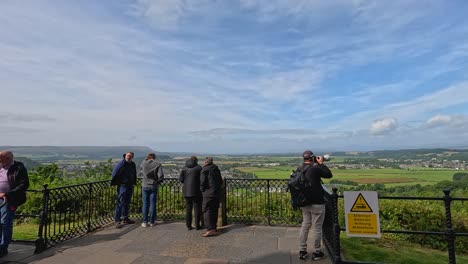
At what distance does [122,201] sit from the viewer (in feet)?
24.4

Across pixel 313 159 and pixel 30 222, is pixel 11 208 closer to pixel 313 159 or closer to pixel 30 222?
pixel 313 159

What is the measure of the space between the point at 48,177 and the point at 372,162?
122 feet

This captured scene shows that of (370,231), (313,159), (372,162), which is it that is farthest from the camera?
(372,162)

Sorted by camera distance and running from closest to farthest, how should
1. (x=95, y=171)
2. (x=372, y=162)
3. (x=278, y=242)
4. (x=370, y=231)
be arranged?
1. (x=370, y=231)
2. (x=278, y=242)
3. (x=95, y=171)
4. (x=372, y=162)

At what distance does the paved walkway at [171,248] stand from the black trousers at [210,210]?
1.03 ft

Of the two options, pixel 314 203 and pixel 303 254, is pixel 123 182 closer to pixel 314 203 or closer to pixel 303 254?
pixel 303 254

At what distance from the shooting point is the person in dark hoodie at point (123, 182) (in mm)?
7254

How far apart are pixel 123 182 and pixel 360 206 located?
5.71 meters

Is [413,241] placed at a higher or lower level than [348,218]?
lower

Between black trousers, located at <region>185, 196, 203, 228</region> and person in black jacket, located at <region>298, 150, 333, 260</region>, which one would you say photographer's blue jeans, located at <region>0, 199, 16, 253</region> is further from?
person in black jacket, located at <region>298, 150, 333, 260</region>

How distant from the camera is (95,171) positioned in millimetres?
12016

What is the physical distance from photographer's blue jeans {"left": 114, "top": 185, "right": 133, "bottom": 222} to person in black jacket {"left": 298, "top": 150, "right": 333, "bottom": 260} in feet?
15.6

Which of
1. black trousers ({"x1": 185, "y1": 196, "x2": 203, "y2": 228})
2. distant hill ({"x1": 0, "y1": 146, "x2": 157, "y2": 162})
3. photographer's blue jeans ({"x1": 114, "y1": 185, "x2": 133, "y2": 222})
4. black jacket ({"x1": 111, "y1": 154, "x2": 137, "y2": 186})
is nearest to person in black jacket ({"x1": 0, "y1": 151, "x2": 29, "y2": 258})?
black jacket ({"x1": 111, "y1": 154, "x2": 137, "y2": 186})

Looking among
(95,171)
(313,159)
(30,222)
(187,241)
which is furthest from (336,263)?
(30,222)
